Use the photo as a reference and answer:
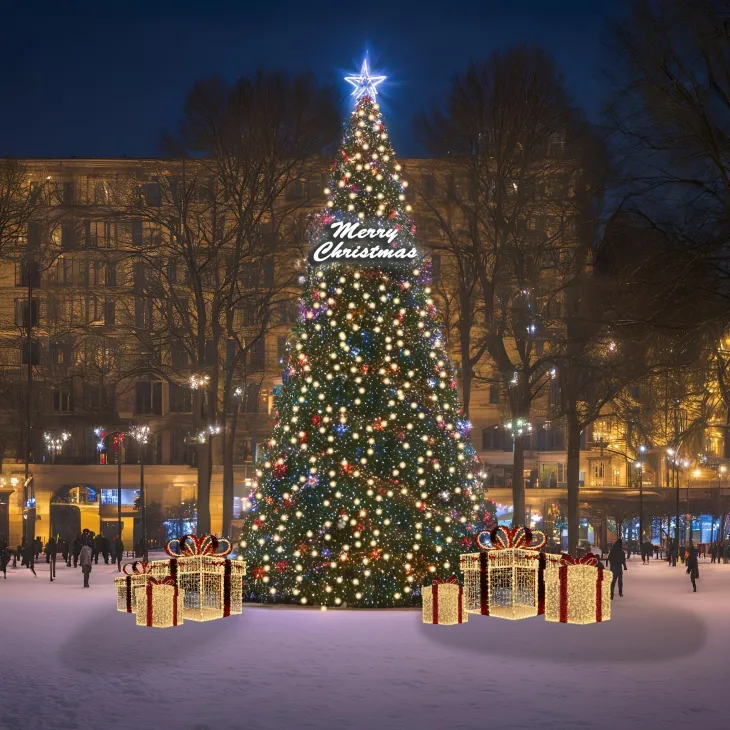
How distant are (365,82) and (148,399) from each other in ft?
188

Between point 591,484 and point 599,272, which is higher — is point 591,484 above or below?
below

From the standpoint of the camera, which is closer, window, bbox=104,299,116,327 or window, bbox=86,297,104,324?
window, bbox=104,299,116,327

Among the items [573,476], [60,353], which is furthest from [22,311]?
[573,476]

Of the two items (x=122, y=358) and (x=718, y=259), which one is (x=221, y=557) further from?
(x=122, y=358)

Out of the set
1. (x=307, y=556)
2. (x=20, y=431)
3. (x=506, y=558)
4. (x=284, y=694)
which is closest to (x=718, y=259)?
(x=506, y=558)

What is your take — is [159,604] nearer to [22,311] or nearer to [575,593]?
[575,593]

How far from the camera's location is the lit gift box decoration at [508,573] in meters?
24.9


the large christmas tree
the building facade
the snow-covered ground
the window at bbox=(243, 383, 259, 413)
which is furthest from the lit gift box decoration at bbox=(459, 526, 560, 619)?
the window at bbox=(243, 383, 259, 413)

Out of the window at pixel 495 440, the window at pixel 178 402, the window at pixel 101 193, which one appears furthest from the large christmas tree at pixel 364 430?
the window at pixel 178 402

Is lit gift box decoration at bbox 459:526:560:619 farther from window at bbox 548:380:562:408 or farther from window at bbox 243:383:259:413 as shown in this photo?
window at bbox 548:380:562:408

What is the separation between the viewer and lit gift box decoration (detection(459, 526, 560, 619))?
2491cm

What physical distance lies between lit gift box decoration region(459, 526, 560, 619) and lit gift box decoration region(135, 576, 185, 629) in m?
5.33

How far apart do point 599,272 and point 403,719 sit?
19915 millimetres

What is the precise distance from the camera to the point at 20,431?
241ft
